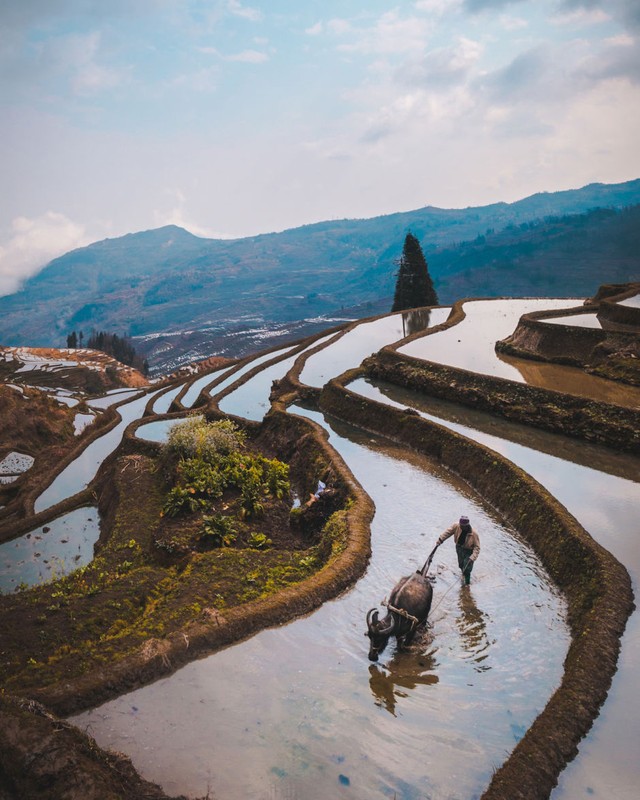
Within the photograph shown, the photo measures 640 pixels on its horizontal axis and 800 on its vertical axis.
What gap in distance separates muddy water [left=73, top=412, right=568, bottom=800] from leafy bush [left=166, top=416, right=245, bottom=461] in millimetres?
9037

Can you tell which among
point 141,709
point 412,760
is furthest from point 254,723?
point 412,760

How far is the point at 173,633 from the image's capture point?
8.05 metres

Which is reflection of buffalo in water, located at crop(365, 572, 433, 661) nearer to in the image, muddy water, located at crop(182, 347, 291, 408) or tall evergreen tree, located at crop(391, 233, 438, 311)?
muddy water, located at crop(182, 347, 291, 408)

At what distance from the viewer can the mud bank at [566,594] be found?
5949 mm

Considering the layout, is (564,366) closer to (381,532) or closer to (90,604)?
(381,532)

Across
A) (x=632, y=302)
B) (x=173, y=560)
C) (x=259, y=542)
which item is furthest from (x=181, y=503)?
(x=632, y=302)

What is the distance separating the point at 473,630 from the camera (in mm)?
8664

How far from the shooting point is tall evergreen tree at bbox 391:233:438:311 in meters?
51.4

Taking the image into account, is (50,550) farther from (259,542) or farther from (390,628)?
(390,628)

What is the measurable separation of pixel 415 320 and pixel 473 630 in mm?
31504

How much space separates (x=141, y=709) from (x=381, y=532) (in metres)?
6.42

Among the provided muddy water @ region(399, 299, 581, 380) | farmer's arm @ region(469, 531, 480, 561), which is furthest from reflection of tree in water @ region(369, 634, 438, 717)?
muddy water @ region(399, 299, 581, 380)

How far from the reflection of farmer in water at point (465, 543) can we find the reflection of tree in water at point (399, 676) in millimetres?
1982

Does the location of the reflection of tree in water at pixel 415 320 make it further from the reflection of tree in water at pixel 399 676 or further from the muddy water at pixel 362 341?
the reflection of tree in water at pixel 399 676
